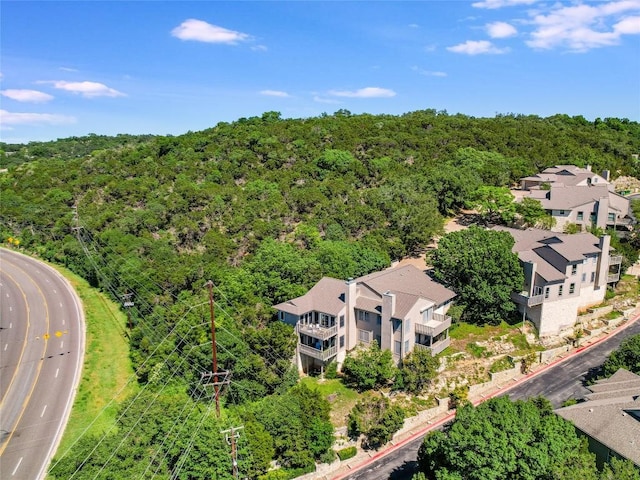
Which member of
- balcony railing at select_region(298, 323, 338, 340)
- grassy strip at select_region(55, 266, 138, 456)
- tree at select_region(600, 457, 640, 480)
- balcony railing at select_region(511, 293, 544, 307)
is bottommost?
grassy strip at select_region(55, 266, 138, 456)

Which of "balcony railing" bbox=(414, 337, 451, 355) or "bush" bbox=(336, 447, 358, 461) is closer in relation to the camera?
"bush" bbox=(336, 447, 358, 461)

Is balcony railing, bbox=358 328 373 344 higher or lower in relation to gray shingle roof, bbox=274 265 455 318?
lower

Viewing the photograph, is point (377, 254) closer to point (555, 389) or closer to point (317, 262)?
point (317, 262)

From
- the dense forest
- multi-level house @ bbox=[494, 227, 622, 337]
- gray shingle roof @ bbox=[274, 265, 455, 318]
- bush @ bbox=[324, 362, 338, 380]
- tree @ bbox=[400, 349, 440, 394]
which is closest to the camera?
the dense forest

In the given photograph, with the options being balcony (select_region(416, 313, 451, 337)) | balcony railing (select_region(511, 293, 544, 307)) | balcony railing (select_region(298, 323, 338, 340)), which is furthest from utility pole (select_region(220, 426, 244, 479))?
balcony railing (select_region(511, 293, 544, 307))

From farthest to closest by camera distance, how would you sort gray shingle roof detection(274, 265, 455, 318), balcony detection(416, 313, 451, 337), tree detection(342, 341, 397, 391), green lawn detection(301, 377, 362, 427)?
gray shingle roof detection(274, 265, 455, 318) → balcony detection(416, 313, 451, 337) → tree detection(342, 341, 397, 391) → green lawn detection(301, 377, 362, 427)

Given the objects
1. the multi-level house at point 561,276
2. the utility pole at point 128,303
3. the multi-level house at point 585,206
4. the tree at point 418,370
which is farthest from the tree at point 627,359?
the utility pole at point 128,303

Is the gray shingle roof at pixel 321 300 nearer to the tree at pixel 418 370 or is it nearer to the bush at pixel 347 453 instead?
the tree at pixel 418 370

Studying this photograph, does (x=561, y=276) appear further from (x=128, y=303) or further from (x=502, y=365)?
(x=128, y=303)

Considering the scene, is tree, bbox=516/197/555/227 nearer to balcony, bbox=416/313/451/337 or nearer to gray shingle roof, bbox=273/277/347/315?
balcony, bbox=416/313/451/337

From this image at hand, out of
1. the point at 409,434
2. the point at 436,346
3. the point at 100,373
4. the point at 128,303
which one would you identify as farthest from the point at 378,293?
Result: the point at 100,373
